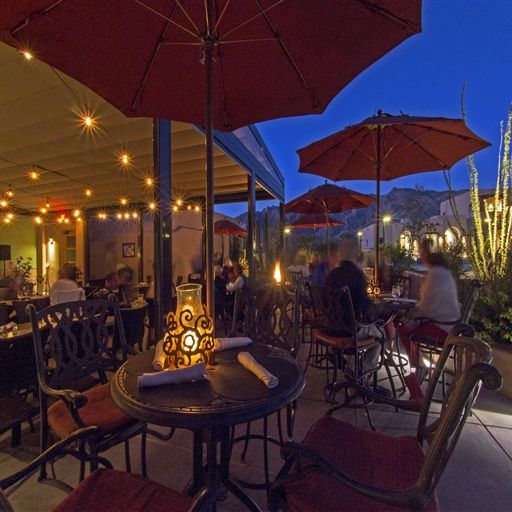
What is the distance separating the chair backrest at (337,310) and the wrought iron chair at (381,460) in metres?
1.20

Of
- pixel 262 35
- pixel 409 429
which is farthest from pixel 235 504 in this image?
pixel 262 35

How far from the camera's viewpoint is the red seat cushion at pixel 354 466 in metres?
1.05

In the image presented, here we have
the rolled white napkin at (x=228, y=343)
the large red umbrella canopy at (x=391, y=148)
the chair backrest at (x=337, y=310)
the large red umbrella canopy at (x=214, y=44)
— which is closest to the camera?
the large red umbrella canopy at (x=214, y=44)

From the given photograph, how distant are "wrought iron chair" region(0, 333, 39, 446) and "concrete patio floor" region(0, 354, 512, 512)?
341mm

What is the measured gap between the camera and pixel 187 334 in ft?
4.35

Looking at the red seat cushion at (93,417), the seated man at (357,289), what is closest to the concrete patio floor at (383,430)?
the red seat cushion at (93,417)

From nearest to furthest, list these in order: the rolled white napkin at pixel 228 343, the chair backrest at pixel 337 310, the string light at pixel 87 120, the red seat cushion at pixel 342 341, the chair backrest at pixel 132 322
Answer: the rolled white napkin at pixel 228 343 < the chair backrest at pixel 337 310 < the red seat cushion at pixel 342 341 < the chair backrest at pixel 132 322 < the string light at pixel 87 120

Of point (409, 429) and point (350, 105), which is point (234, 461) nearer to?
point (409, 429)

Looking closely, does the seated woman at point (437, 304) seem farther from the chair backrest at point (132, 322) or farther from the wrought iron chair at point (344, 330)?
the chair backrest at point (132, 322)

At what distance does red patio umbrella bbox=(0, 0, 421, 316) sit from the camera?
1460 millimetres

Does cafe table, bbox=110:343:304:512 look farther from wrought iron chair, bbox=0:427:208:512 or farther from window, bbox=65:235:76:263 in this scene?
window, bbox=65:235:76:263

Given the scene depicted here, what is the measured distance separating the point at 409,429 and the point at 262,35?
299cm

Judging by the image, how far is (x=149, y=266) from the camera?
11.3 metres

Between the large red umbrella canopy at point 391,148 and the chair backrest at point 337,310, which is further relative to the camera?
the large red umbrella canopy at point 391,148
